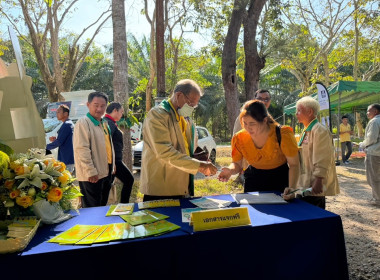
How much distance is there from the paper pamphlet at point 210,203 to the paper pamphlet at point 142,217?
343 millimetres

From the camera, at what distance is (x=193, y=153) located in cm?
264

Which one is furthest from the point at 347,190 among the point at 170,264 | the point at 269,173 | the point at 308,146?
the point at 170,264

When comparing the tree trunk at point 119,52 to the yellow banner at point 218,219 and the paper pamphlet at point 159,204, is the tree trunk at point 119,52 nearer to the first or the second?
the paper pamphlet at point 159,204

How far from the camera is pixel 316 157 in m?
2.54

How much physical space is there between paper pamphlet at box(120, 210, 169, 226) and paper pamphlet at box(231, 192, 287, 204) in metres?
0.64

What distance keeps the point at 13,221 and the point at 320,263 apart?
1.71m

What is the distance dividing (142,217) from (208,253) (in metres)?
0.49

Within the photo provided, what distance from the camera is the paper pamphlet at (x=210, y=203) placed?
2.04 meters

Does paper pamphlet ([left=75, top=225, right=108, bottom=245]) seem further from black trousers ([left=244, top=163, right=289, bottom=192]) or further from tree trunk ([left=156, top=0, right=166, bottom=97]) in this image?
tree trunk ([left=156, top=0, right=166, bottom=97])

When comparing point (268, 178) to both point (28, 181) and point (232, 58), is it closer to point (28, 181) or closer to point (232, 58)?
point (28, 181)

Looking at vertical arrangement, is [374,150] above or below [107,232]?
above

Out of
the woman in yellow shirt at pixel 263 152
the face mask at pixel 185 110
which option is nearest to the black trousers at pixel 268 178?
the woman in yellow shirt at pixel 263 152

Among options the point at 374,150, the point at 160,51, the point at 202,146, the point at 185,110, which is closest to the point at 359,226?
the point at 374,150

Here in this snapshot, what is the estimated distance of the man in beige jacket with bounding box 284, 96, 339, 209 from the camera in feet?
8.08
